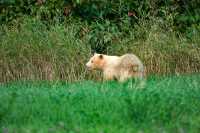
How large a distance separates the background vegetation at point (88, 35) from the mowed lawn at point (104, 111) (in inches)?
185

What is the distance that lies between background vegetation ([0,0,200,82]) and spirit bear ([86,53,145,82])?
44 centimetres

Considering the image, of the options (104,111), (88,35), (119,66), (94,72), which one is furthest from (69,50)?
(104,111)

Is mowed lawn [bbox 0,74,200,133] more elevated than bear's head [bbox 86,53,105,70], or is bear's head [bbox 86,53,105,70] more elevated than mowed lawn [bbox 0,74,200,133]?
bear's head [bbox 86,53,105,70]

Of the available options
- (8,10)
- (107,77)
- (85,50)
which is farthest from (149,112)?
(8,10)

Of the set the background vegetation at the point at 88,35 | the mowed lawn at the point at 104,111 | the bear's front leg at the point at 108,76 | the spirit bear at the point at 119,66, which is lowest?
the mowed lawn at the point at 104,111

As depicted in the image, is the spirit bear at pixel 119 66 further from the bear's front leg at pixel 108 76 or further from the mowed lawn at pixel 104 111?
the mowed lawn at pixel 104 111

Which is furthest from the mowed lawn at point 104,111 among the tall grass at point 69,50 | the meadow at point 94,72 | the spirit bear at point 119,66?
the tall grass at point 69,50

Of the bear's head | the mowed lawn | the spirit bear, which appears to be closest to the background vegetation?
the bear's head

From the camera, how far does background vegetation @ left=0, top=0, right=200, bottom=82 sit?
15.2 meters

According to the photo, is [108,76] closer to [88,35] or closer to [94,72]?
[94,72]

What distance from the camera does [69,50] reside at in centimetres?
1530

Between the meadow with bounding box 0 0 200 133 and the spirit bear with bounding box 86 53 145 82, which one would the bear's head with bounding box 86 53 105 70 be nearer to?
the spirit bear with bounding box 86 53 145 82

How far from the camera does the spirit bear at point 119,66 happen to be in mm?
13789

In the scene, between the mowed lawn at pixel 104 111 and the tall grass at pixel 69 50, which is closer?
the mowed lawn at pixel 104 111
